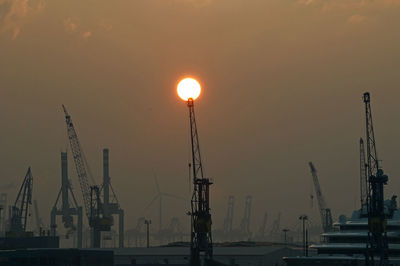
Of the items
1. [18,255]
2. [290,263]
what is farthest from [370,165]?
[18,255]

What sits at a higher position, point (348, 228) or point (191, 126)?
point (191, 126)

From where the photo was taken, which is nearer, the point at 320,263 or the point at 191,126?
the point at 320,263

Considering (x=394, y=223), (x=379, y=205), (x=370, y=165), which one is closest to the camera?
(x=379, y=205)

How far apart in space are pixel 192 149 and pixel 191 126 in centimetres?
478

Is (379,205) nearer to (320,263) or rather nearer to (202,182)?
(320,263)

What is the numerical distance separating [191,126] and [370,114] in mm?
36199

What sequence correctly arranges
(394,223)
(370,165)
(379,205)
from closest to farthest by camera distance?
(379,205)
(394,223)
(370,165)

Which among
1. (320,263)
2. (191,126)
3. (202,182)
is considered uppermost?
(191,126)

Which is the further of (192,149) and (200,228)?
(192,149)

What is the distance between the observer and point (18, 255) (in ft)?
530

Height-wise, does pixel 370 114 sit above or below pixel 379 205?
above

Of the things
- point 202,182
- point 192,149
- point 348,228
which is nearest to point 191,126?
point 192,149

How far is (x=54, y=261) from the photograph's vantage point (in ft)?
543

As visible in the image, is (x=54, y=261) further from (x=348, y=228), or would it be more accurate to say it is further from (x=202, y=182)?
(x=348, y=228)
